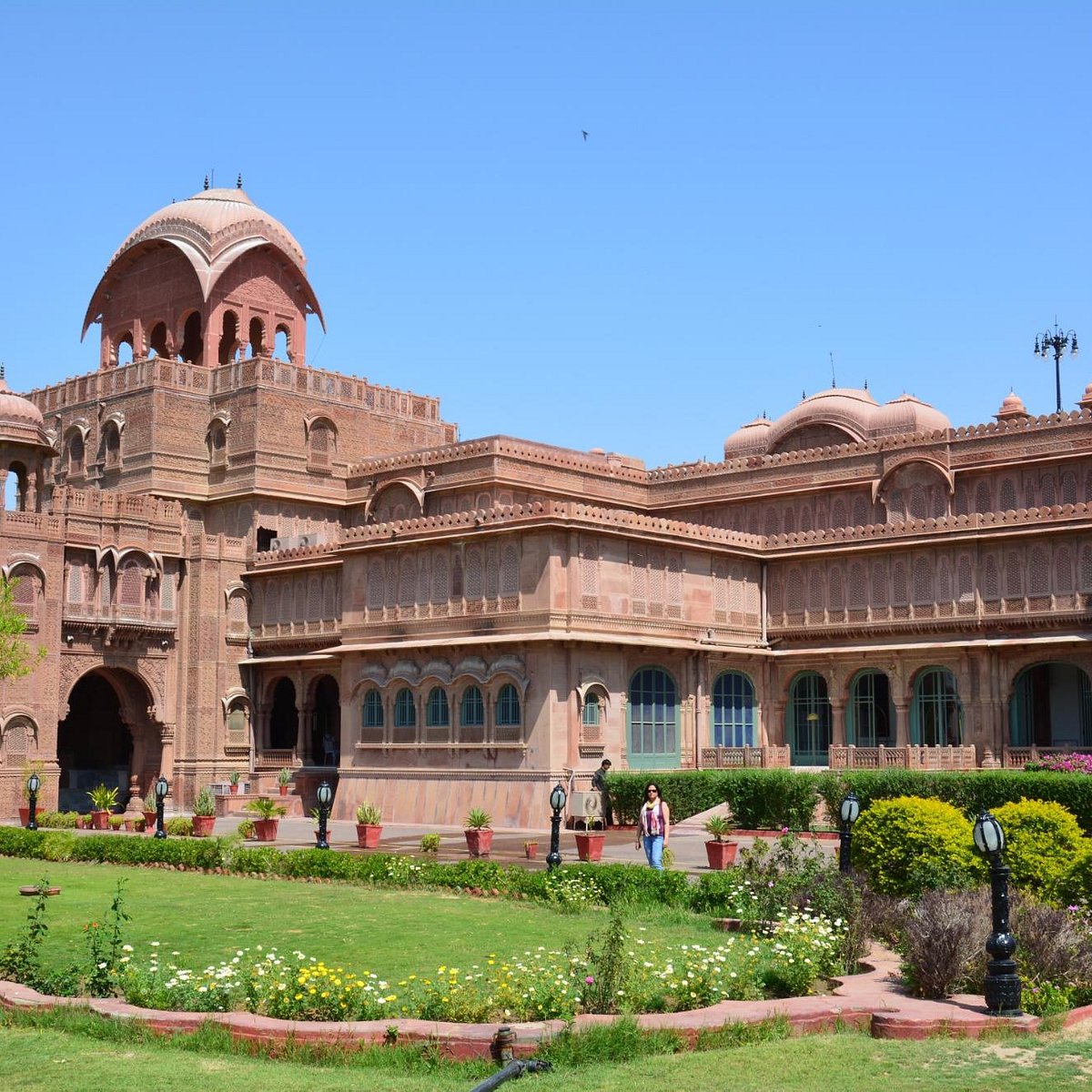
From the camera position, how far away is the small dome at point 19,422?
1575 inches

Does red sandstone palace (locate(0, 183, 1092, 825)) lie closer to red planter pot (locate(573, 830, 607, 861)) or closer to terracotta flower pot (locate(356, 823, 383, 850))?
terracotta flower pot (locate(356, 823, 383, 850))

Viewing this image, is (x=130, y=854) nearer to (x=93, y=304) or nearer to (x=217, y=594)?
(x=217, y=594)

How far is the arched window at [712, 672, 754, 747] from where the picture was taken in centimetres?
3725

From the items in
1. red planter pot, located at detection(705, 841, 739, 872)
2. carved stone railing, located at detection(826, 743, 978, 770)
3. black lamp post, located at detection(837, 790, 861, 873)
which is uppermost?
Result: carved stone railing, located at detection(826, 743, 978, 770)

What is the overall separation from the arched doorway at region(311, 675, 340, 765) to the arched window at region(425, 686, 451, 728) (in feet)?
33.2

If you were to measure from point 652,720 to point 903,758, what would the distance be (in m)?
5.76

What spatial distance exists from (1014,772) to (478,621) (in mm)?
13142

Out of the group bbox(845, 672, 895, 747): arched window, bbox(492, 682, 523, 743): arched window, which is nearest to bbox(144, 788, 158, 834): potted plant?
bbox(492, 682, 523, 743): arched window

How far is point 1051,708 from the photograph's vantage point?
1431 inches

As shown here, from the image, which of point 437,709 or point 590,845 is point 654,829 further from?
point 437,709

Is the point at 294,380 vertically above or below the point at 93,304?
below

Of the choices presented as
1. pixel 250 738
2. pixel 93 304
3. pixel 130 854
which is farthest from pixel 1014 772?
pixel 93 304

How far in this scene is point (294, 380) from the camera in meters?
46.5

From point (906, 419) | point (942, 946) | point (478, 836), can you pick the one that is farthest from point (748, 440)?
point (942, 946)
